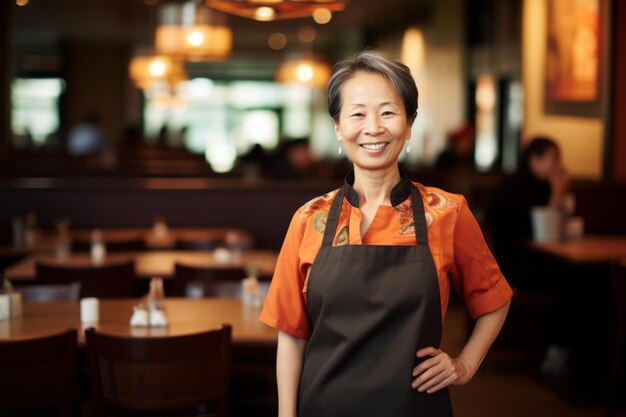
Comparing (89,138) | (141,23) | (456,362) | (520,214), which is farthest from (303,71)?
(456,362)

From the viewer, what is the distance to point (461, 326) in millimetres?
7395

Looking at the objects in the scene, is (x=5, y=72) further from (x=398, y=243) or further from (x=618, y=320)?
(x=398, y=243)

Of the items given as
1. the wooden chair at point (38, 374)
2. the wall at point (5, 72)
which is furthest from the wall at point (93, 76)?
the wooden chair at point (38, 374)

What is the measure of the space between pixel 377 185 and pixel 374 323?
319 millimetres

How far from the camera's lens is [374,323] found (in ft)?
6.52

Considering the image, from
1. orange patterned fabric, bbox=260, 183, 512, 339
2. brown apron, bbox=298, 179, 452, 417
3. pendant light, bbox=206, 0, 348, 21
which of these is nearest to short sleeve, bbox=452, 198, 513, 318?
orange patterned fabric, bbox=260, 183, 512, 339

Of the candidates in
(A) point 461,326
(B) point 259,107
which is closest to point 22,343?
(A) point 461,326

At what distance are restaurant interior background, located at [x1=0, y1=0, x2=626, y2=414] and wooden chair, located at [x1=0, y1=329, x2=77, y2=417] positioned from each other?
2.06 m

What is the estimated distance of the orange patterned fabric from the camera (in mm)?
2074

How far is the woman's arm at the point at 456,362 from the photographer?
6.63ft

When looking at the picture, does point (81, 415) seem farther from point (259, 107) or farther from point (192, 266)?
point (259, 107)

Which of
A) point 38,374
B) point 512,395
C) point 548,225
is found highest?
point 548,225

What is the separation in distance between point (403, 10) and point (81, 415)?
12.8 m

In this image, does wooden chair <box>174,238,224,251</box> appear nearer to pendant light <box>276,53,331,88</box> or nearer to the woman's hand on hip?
the woman's hand on hip
